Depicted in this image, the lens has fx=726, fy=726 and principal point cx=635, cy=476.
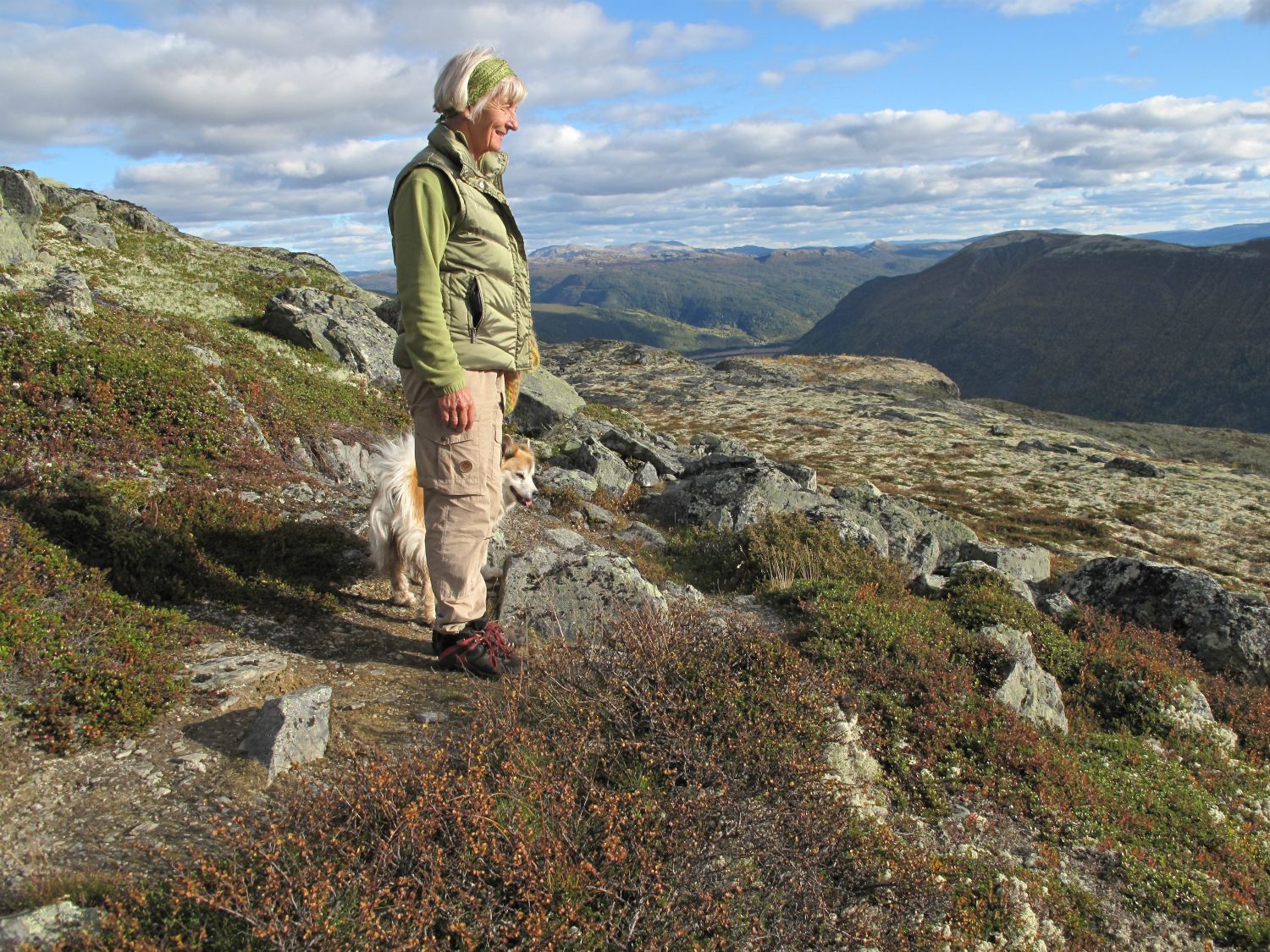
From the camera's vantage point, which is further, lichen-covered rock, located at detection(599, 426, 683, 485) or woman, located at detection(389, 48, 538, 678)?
lichen-covered rock, located at detection(599, 426, 683, 485)

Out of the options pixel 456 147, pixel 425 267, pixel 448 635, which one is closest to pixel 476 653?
pixel 448 635

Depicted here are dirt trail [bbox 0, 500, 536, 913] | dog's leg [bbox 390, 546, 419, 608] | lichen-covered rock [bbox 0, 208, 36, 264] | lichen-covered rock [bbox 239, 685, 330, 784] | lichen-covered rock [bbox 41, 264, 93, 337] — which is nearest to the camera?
dirt trail [bbox 0, 500, 536, 913]

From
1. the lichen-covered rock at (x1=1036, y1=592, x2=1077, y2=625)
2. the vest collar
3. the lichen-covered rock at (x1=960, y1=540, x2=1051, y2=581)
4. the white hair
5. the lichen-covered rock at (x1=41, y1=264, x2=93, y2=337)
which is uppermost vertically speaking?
the white hair

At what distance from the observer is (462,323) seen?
17.1ft

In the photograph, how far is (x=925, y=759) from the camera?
231 inches

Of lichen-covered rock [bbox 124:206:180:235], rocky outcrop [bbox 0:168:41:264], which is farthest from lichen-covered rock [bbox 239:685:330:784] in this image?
lichen-covered rock [bbox 124:206:180:235]

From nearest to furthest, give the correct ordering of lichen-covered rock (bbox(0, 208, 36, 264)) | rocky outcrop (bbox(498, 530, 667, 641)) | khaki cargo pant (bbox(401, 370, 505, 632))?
khaki cargo pant (bbox(401, 370, 505, 632)), rocky outcrop (bbox(498, 530, 667, 641)), lichen-covered rock (bbox(0, 208, 36, 264))

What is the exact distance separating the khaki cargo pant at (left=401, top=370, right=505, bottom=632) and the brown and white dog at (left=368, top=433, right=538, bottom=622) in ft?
3.49

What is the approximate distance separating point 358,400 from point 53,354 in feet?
20.1

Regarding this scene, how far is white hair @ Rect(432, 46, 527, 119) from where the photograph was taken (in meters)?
4.93

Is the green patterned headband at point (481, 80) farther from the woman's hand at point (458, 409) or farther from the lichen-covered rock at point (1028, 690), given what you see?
the lichen-covered rock at point (1028, 690)

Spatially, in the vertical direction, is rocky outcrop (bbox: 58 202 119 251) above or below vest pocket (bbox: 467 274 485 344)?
above

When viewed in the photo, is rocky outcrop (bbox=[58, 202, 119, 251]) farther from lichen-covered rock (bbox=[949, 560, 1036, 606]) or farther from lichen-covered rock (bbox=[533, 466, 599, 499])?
lichen-covered rock (bbox=[949, 560, 1036, 606])

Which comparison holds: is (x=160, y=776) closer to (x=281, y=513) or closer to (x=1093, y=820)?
(x=281, y=513)
